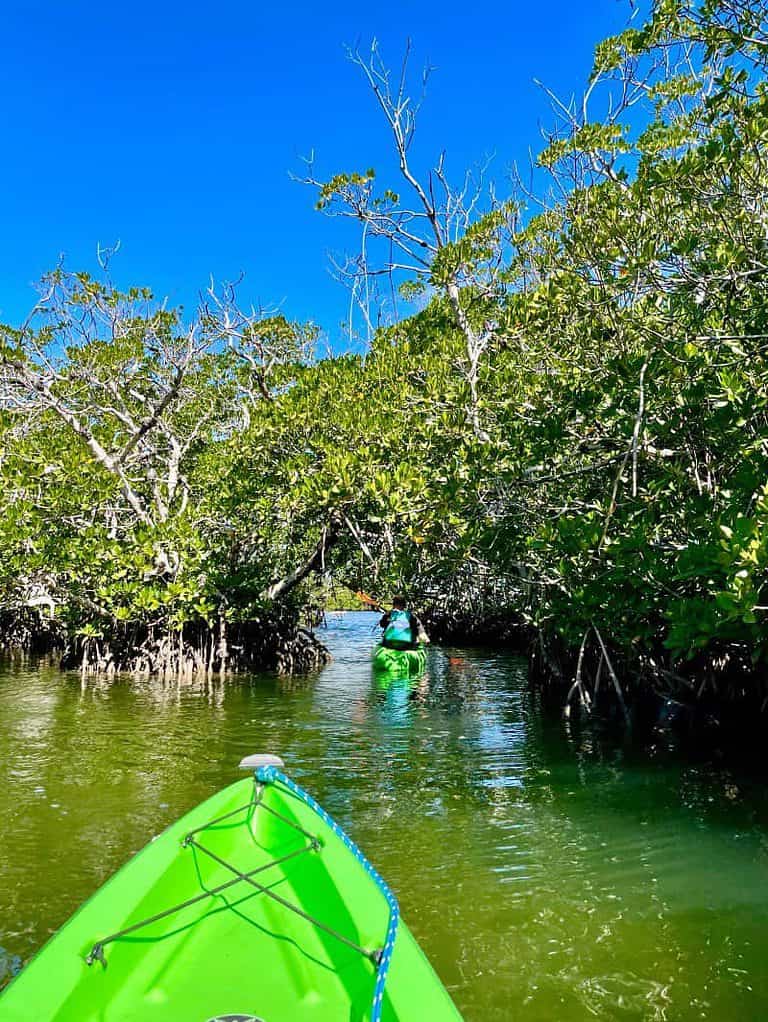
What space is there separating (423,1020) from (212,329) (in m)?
9.33

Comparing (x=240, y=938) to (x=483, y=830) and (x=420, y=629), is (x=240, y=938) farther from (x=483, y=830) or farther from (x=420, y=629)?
(x=420, y=629)

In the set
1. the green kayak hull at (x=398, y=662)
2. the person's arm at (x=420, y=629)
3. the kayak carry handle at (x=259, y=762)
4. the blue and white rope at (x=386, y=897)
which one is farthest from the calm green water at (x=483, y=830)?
the person's arm at (x=420, y=629)

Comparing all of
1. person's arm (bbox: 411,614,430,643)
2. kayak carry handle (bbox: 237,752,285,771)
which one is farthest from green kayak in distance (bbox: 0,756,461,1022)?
person's arm (bbox: 411,614,430,643)

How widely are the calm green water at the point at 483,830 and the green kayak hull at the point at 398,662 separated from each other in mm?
2064

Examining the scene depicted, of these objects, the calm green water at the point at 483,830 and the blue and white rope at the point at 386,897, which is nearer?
the blue and white rope at the point at 386,897

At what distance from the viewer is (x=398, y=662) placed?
1166 centimetres

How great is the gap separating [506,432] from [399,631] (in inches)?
207

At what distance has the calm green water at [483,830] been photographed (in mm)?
3332

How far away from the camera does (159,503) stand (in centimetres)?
1134

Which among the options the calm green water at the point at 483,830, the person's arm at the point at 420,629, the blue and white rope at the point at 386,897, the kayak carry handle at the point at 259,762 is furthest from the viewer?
the person's arm at the point at 420,629

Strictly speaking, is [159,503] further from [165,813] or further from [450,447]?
[165,813]

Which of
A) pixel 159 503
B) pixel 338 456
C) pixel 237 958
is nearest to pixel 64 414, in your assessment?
pixel 159 503

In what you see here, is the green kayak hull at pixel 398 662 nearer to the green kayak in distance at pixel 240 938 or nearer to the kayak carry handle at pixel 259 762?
the kayak carry handle at pixel 259 762

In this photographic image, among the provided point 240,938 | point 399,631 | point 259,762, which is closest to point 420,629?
point 399,631
